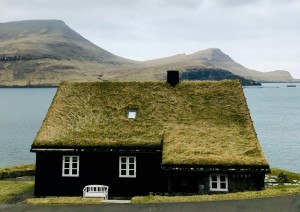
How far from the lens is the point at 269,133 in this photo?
8912 centimetres

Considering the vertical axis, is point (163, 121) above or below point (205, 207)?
above

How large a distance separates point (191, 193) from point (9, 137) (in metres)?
66.5

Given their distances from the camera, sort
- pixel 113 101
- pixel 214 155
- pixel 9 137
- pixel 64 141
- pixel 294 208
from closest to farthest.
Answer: pixel 294 208 → pixel 214 155 → pixel 64 141 → pixel 113 101 → pixel 9 137

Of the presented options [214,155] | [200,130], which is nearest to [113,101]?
[200,130]

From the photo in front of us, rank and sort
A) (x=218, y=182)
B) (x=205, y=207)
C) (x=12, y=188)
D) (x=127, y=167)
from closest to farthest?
(x=205, y=207) → (x=218, y=182) → (x=127, y=167) → (x=12, y=188)

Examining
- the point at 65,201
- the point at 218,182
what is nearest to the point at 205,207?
the point at 218,182

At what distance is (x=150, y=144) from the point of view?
2925cm

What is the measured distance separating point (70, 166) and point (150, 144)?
6.71 metres

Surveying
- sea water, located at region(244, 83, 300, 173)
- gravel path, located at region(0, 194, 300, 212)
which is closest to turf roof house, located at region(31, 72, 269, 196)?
gravel path, located at region(0, 194, 300, 212)

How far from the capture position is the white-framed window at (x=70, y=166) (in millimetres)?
30062

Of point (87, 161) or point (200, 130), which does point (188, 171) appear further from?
point (87, 161)

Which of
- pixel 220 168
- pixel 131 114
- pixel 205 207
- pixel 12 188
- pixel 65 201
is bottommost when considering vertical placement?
pixel 12 188

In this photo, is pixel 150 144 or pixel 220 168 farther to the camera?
pixel 150 144

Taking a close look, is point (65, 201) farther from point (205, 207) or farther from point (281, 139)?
point (281, 139)
